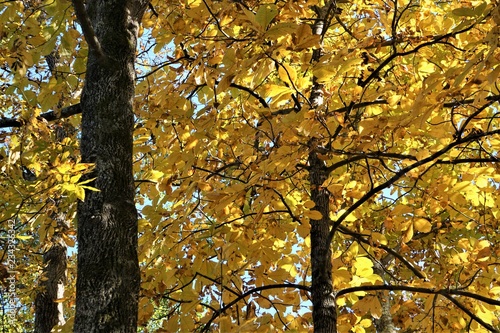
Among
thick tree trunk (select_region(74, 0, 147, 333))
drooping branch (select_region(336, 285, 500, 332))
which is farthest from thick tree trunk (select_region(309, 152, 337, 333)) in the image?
thick tree trunk (select_region(74, 0, 147, 333))

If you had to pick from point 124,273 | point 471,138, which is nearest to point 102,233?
point 124,273

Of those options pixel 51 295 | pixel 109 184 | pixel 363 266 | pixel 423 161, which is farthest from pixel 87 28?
pixel 51 295

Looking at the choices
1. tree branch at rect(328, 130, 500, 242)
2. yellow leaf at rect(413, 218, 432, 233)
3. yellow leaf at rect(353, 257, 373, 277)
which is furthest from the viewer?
yellow leaf at rect(353, 257, 373, 277)

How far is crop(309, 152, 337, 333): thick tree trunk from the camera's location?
2.74 metres

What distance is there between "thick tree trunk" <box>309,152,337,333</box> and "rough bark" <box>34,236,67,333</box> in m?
4.68

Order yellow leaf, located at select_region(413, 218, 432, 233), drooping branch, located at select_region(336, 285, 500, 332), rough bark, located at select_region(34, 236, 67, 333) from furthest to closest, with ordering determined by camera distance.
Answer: rough bark, located at select_region(34, 236, 67, 333), yellow leaf, located at select_region(413, 218, 432, 233), drooping branch, located at select_region(336, 285, 500, 332)

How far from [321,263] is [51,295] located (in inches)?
202

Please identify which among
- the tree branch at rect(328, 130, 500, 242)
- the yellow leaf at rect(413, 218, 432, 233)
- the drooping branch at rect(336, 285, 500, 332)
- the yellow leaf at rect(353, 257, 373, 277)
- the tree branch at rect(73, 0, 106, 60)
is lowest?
the drooping branch at rect(336, 285, 500, 332)

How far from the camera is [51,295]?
6.69 metres

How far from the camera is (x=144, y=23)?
3.84m

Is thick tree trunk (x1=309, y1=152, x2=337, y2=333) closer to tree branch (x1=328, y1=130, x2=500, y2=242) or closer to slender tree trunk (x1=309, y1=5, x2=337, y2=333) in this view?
slender tree trunk (x1=309, y1=5, x2=337, y2=333)

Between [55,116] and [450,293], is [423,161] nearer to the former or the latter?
[450,293]

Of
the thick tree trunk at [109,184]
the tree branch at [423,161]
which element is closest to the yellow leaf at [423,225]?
the tree branch at [423,161]

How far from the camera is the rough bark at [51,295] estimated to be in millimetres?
6657
